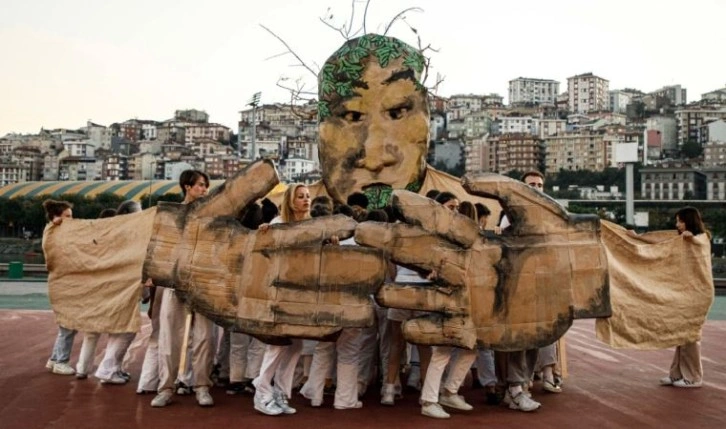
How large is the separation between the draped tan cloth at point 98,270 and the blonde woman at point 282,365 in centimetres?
133

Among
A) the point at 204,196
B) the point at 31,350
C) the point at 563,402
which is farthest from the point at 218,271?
the point at 31,350

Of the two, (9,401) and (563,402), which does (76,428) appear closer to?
(9,401)

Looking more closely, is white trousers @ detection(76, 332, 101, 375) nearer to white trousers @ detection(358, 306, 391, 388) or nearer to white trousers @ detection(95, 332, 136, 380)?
white trousers @ detection(95, 332, 136, 380)

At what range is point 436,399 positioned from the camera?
5930 mm

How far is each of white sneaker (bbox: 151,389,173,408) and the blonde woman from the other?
2.25ft

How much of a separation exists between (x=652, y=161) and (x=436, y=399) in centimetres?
10226

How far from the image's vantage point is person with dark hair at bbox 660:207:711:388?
280 inches

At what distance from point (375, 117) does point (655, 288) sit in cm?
400

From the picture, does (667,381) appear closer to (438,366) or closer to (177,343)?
(438,366)

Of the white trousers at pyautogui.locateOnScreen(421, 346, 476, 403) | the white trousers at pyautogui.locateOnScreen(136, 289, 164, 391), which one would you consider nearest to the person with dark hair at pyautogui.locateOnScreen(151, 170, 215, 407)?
the white trousers at pyautogui.locateOnScreen(136, 289, 164, 391)

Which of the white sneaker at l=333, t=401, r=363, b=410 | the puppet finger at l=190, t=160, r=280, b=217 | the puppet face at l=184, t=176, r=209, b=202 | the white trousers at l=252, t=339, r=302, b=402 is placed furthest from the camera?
the puppet face at l=184, t=176, r=209, b=202

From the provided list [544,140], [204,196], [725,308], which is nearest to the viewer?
[204,196]

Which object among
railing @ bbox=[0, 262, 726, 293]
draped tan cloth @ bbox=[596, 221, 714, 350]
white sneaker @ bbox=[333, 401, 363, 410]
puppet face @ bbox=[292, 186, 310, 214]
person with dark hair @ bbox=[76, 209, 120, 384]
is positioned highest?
puppet face @ bbox=[292, 186, 310, 214]

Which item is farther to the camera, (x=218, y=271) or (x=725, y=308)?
(x=725, y=308)
